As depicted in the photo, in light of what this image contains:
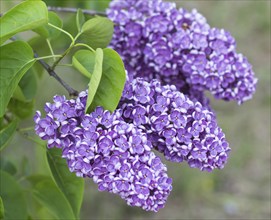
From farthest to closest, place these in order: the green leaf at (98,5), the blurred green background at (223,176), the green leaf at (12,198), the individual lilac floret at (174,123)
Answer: the blurred green background at (223,176), the green leaf at (98,5), the green leaf at (12,198), the individual lilac floret at (174,123)

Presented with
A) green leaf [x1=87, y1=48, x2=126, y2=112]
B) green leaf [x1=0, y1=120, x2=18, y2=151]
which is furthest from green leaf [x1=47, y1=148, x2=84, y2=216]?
green leaf [x1=87, y1=48, x2=126, y2=112]

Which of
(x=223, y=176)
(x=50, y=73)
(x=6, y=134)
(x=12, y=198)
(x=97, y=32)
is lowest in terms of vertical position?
(x=12, y=198)

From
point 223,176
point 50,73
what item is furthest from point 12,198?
point 223,176

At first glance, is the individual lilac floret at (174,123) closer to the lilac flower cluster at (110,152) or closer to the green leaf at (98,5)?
the lilac flower cluster at (110,152)

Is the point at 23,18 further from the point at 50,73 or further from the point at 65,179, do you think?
the point at 65,179

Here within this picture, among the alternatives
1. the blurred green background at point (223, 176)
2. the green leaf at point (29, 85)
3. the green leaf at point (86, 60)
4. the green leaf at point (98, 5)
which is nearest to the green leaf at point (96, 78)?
the green leaf at point (86, 60)

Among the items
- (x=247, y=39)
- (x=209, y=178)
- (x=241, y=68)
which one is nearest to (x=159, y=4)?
(x=241, y=68)

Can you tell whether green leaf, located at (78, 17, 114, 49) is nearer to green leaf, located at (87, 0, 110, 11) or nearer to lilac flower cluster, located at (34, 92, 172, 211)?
lilac flower cluster, located at (34, 92, 172, 211)
